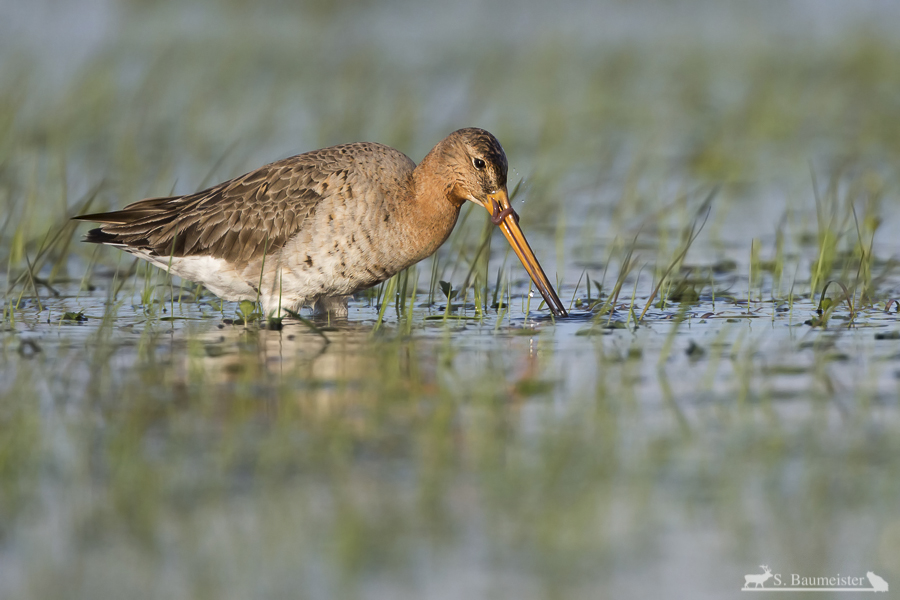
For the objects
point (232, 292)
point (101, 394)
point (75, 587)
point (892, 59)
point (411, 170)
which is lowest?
point (75, 587)

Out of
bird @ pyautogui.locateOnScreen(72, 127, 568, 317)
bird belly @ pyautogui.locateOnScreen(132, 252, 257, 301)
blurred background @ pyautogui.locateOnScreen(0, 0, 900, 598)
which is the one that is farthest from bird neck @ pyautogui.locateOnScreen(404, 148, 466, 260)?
bird belly @ pyautogui.locateOnScreen(132, 252, 257, 301)

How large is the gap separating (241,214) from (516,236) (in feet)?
5.67

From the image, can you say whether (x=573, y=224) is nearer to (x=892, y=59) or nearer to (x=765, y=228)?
(x=765, y=228)

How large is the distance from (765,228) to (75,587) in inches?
313

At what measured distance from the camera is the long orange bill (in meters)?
8.04

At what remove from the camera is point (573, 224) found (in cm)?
1124

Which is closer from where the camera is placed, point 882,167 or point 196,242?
point 196,242

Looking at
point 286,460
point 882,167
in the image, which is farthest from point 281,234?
point 882,167

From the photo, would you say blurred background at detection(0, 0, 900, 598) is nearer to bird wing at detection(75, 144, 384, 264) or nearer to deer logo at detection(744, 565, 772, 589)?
deer logo at detection(744, 565, 772, 589)

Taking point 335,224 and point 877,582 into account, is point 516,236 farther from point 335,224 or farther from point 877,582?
point 877,582

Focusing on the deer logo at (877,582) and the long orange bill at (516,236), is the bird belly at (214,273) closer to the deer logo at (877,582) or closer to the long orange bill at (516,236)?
the long orange bill at (516,236)

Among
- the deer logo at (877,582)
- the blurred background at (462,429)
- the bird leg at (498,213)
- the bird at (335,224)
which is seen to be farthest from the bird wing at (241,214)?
the deer logo at (877,582)

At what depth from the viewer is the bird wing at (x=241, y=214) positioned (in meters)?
8.05

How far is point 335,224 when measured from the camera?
7.87 metres
